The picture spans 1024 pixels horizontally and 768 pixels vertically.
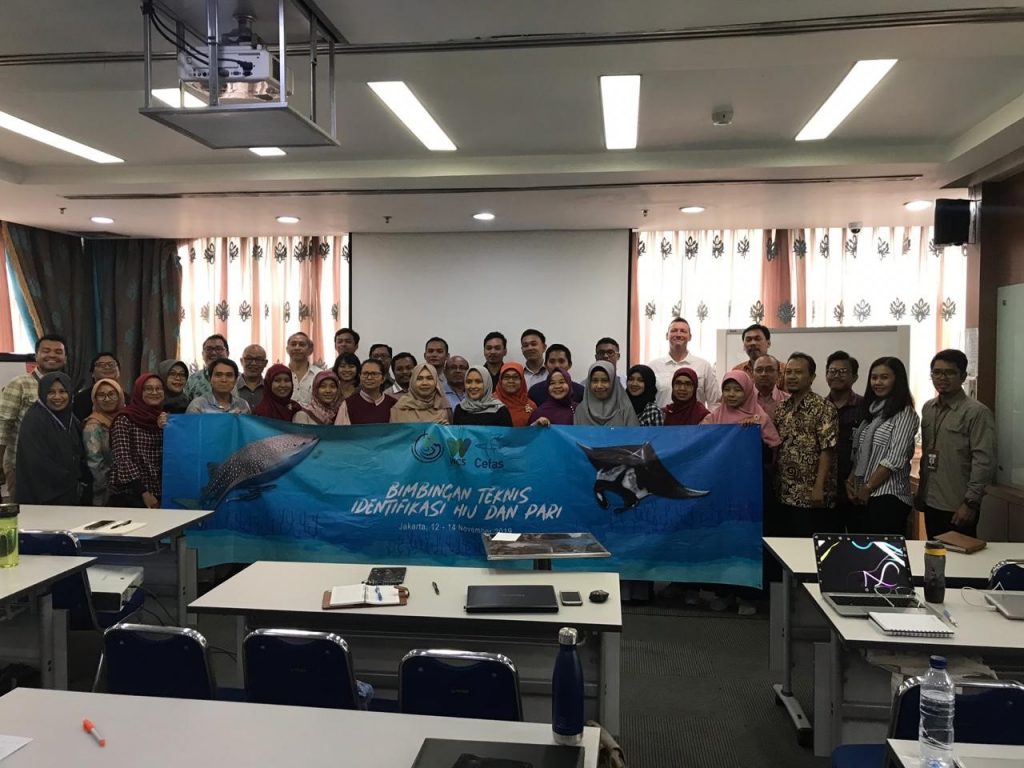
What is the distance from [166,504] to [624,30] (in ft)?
11.9

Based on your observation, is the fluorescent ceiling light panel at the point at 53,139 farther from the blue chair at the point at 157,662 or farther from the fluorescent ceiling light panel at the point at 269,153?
the blue chair at the point at 157,662

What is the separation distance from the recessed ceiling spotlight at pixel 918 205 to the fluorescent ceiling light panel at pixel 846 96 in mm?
1730

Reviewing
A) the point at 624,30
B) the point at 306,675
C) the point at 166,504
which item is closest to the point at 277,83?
the point at 624,30

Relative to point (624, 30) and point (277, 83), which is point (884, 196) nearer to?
point (624, 30)

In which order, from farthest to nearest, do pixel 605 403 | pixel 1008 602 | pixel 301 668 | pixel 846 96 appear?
pixel 605 403 → pixel 846 96 → pixel 1008 602 → pixel 301 668

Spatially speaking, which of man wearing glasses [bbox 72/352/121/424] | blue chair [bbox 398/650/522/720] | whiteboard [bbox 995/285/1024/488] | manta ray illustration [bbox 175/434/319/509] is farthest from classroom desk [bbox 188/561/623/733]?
whiteboard [bbox 995/285/1024/488]

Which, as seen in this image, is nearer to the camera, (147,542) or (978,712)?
(978,712)

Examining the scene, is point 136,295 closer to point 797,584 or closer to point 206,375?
point 206,375

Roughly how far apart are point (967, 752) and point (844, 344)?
195 inches

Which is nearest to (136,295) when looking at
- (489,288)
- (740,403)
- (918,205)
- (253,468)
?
(489,288)

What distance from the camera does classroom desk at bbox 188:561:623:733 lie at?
2.37 meters

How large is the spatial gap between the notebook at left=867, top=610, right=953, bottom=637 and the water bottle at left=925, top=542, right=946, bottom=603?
12 centimetres

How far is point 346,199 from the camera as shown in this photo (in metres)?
5.67

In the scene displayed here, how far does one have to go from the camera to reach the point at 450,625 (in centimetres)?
243
